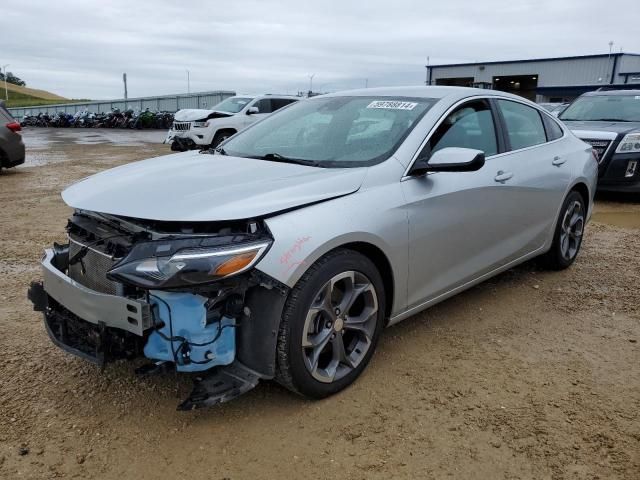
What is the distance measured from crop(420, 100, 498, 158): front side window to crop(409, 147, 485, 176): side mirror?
0.54ft

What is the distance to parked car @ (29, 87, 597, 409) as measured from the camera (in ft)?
8.37

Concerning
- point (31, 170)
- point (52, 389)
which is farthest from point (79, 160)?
point (52, 389)

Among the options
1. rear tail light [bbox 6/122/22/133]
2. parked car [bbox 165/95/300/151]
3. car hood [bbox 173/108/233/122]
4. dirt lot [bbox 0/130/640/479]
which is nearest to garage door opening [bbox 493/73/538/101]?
parked car [bbox 165/95/300/151]

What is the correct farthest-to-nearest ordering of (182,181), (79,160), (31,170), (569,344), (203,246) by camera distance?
(79,160), (31,170), (569,344), (182,181), (203,246)

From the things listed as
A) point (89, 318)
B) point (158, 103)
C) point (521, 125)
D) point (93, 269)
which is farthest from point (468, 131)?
point (158, 103)

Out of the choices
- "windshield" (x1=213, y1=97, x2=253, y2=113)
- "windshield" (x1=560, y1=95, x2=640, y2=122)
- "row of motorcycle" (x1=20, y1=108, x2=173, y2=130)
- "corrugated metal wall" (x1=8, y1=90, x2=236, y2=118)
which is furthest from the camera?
"corrugated metal wall" (x1=8, y1=90, x2=236, y2=118)

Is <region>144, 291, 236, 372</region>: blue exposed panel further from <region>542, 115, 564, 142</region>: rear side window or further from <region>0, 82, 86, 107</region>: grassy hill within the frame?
<region>0, 82, 86, 107</region>: grassy hill

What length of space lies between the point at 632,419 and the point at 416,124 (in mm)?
1983

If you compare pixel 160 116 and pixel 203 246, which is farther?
pixel 160 116

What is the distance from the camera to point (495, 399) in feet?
9.88

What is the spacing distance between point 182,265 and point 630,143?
26.5 ft

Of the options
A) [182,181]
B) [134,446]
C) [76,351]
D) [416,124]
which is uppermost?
[416,124]

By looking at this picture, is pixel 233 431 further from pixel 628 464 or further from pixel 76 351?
pixel 628 464

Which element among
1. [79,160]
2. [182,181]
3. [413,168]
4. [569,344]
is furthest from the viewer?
[79,160]
